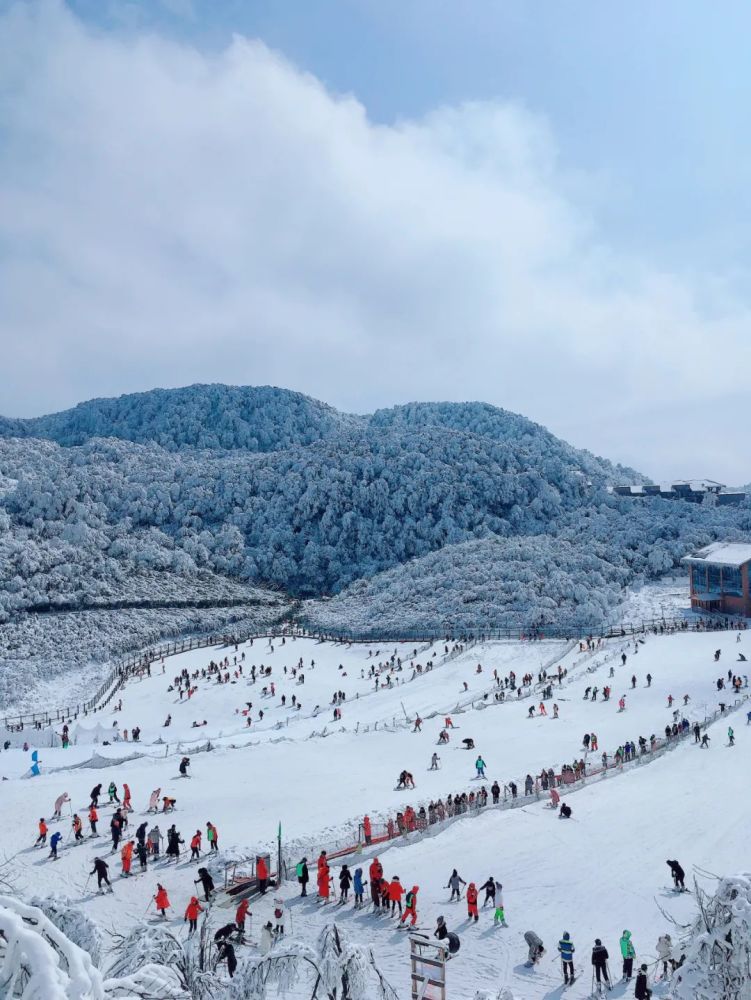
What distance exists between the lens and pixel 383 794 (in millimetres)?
19344

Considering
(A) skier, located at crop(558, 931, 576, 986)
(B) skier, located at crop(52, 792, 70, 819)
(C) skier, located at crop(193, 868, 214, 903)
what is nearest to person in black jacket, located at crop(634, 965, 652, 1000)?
(A) skier, located at crop(558, 931, 576, 986)

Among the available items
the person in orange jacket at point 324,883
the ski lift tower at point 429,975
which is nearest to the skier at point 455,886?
the person in orange jacket at point 324,883

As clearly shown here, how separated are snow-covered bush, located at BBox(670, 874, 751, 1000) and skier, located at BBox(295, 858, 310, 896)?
28.9 feet

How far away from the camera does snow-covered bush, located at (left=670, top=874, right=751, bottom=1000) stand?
18.5 ft

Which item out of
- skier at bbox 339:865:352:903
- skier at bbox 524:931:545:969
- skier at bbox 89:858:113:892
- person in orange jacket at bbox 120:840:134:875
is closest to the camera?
skier at bbox 524:931:545:969

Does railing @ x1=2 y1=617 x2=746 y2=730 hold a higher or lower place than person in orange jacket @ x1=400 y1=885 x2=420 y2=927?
higher

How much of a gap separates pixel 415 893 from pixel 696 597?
37647mm

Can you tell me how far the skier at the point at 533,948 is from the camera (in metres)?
11.2

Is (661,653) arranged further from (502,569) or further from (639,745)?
(502,569)

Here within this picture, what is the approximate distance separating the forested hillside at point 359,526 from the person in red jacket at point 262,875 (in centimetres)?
3312

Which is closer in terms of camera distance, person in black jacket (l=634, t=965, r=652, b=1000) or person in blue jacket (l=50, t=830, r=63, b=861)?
person in black jacket (l=634, t=965, r=652, b=1000)

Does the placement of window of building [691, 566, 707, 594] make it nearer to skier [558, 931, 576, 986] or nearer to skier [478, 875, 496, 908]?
skier [478, 875, 496, 908]

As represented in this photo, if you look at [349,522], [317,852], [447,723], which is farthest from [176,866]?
[349,522]

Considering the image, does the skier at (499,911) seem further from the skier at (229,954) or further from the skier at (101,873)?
the skier at (101,873)
